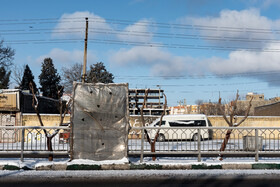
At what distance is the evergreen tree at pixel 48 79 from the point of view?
236ft

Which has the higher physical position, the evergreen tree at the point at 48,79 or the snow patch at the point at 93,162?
the evergreen tree at the point at 48,79

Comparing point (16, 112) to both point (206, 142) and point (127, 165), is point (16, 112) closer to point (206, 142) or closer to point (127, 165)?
point (206, 142)

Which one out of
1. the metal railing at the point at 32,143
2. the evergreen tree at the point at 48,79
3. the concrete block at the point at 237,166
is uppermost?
the evergreen tree at the point at 48,79

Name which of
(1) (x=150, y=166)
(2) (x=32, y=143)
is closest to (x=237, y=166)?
(1) (x=150, y=166)

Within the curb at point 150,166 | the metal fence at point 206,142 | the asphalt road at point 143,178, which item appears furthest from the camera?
the metal fence at point 206,142

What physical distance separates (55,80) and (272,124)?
55463 millimetres

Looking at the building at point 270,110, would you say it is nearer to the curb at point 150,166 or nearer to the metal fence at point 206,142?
the metal fence at point 206,142

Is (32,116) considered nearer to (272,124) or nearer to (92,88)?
(92,88)

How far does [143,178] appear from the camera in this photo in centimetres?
824

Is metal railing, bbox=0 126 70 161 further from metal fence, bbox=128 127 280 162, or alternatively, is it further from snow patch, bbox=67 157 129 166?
metal fence, bbox=128 127 280 162

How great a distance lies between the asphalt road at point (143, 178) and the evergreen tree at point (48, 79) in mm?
64746

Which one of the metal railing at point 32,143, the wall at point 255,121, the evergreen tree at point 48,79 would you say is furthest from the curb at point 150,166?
the evergreen tree at point 48,79

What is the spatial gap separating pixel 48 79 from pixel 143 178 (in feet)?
223

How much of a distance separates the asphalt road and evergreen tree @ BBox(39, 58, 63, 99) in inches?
2549
